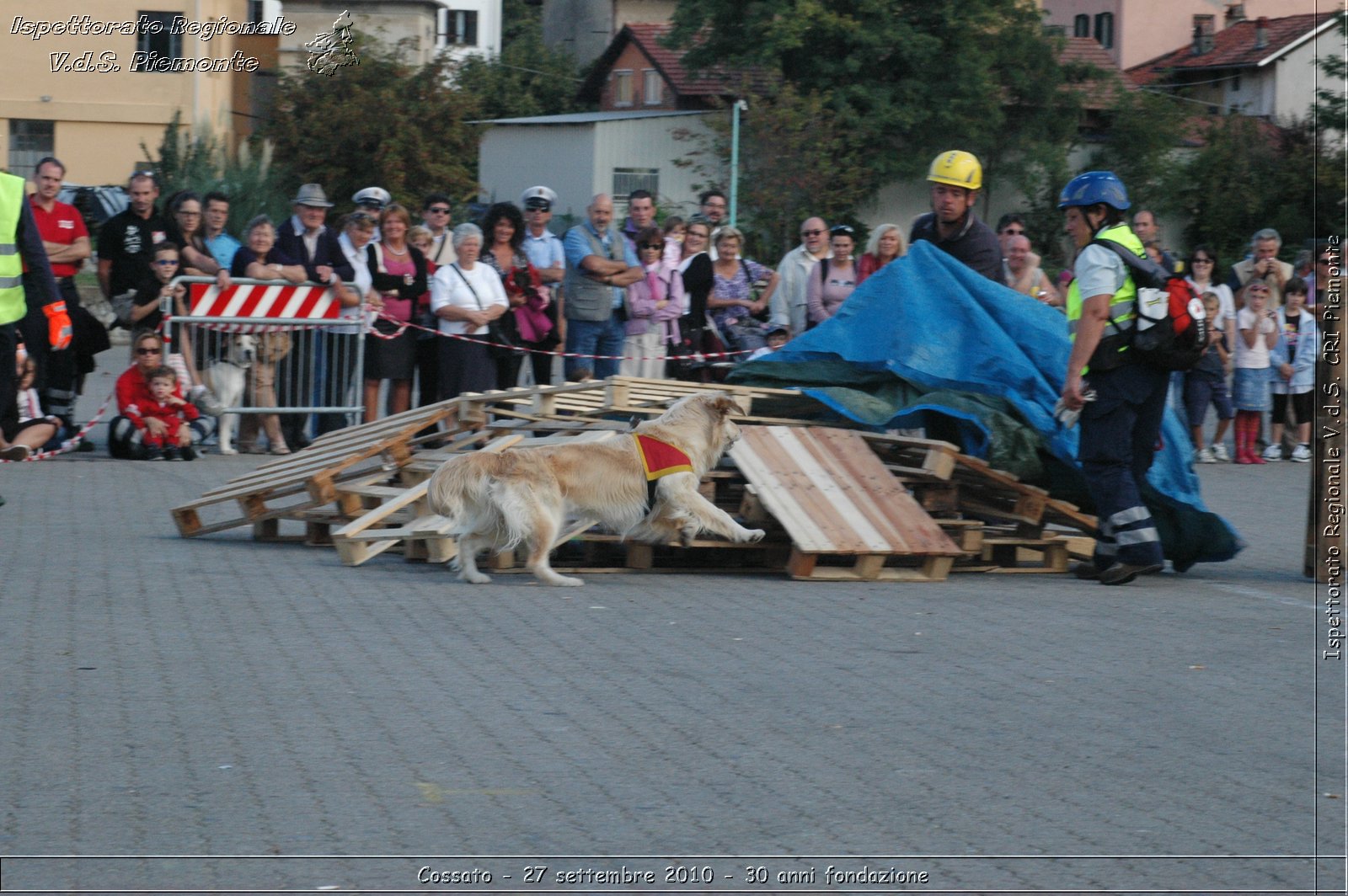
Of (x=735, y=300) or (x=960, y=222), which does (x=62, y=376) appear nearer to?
(x=735, y=300)

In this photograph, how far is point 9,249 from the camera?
408 inches

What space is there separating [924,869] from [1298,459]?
14.5 m

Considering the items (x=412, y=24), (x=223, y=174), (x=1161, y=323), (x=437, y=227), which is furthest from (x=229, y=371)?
(x=412, y=24)

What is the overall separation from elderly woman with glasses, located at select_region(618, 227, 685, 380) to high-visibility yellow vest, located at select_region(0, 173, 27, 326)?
571cm

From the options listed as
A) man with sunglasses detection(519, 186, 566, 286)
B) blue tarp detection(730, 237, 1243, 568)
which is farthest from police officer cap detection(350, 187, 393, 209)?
blue tarp detection(730, 237, 1243, 568)

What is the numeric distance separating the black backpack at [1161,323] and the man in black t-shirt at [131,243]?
9.08 metres

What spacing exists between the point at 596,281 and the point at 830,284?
2.17m

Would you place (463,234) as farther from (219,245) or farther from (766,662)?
(766,662)

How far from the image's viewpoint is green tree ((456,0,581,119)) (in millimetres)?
70812

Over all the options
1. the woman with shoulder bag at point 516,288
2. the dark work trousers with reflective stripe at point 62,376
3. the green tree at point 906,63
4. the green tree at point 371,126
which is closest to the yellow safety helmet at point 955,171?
the woman with shoulder bag at point 516,288

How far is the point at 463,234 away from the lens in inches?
535

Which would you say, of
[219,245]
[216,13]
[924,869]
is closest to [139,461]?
[219,245]

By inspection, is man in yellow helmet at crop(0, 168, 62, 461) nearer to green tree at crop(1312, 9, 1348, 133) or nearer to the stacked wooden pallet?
the stacked wooden pallet

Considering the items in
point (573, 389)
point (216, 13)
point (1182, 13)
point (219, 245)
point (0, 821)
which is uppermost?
point (1182, 13)
